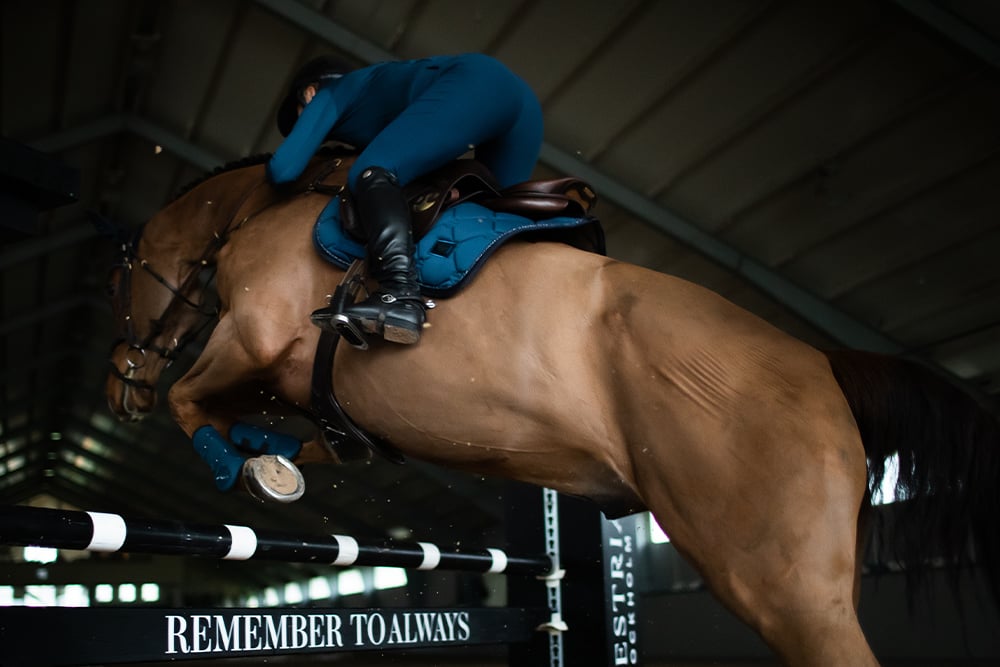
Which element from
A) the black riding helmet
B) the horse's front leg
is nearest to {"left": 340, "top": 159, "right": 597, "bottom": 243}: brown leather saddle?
the horse's front leg

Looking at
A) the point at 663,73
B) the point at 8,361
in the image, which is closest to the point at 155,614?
the point at 663,73

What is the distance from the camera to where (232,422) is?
2275 mm

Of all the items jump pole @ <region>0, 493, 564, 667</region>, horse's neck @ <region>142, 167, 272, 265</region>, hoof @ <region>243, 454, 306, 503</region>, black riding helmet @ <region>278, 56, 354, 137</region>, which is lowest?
jump pole @ <region>0, 493, 564, 667</region>

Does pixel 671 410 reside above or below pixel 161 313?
below

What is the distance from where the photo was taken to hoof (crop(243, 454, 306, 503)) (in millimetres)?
1901

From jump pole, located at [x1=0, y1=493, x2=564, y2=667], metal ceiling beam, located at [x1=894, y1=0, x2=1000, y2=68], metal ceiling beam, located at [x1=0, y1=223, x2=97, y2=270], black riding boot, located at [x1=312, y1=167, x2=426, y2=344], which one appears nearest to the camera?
jump pole, located at [x1=0, y1=493, x2=564, y2=667]

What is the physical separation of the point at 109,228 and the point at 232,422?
0.77 meters

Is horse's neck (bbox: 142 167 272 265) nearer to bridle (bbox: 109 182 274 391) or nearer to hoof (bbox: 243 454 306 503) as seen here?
bridle (bbox: 109 182 274 391)

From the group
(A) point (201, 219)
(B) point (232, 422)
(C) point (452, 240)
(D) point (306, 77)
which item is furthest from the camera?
(A) point (201, 219)

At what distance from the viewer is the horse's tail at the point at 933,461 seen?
162 centimetres

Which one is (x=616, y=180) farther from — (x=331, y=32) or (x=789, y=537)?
(x=789, y=537)

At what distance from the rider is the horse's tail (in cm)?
84

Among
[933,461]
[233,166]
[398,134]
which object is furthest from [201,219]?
[933,461]

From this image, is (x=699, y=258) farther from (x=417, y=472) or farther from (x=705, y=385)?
(x=417, y=472)
